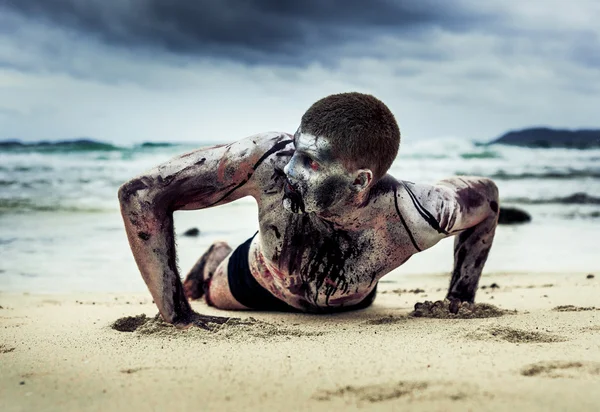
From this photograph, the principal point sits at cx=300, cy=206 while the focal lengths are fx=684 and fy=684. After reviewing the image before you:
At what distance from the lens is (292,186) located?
110 inches

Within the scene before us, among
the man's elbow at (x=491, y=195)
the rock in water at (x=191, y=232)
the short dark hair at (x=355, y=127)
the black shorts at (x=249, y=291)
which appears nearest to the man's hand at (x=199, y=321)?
the black shorts at (x=249, y=291)

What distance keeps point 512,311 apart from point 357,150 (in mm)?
1339

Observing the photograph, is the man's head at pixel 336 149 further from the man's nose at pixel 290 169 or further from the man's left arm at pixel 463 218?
the man's left arm at pixel 463 218

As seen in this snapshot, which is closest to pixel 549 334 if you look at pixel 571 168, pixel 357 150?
pixel 357 150

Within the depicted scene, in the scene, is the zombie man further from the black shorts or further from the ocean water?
the ocean water

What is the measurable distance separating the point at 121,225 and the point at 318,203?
252 inches

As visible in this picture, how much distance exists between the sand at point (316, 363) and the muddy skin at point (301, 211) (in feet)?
0.72

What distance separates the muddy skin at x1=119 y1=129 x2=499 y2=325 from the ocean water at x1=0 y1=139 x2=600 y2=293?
1820 mm

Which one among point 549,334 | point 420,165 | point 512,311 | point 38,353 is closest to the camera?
point 38,353

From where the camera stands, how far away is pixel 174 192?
3.00 meters

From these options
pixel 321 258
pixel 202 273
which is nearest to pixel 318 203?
pixel 321 258

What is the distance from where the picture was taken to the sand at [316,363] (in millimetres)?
1951

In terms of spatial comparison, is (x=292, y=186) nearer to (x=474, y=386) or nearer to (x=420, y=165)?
(x=474, y=386)

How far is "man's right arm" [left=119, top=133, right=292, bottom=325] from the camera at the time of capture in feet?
9.78
